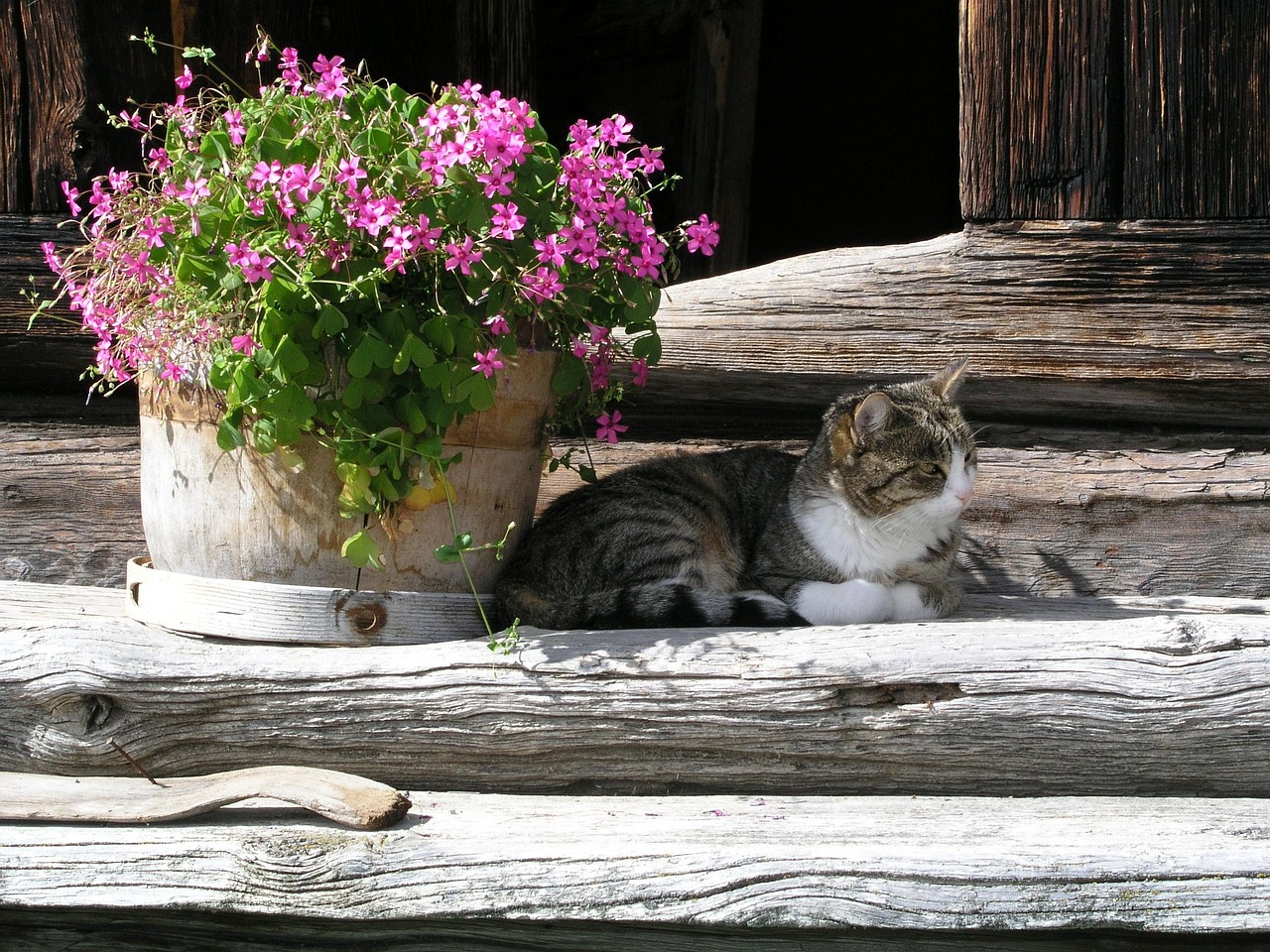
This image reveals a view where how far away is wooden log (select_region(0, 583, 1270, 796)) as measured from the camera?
2137mm

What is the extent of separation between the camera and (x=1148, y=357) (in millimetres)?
2840

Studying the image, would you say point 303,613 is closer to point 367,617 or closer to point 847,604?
point 367,617

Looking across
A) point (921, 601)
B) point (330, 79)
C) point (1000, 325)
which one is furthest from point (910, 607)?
point (330, 79)

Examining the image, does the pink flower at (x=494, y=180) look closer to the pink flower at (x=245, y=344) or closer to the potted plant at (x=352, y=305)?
the potted plant at (x=352, y=305)

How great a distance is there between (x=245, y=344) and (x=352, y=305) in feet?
0.69

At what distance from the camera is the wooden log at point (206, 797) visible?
6.40 ft

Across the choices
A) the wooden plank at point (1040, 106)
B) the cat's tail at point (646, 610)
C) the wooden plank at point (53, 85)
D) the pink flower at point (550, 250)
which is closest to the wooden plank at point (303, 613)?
the cat's tail at point (646, 610)

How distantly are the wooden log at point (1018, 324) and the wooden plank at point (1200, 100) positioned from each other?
11 centimetres

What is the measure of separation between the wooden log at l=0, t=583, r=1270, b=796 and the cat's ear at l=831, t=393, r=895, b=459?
0.57m

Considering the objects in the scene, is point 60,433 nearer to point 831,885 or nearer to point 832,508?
point 832,508

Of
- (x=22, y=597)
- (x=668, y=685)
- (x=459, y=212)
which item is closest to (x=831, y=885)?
(x=668, y=685)

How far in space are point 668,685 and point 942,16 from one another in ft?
13.6

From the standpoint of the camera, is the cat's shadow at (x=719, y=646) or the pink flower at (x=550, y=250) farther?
the cat's shadow at (x=719, y=646)

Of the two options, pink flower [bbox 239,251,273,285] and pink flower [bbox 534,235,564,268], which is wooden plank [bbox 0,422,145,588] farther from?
pink flower [bbox 534,235,564,268]
